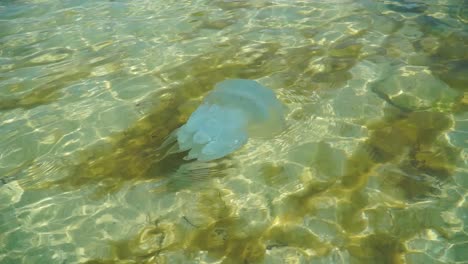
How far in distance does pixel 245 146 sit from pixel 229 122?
0.30m

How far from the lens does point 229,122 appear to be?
4.09 m

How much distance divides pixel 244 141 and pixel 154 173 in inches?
36.7

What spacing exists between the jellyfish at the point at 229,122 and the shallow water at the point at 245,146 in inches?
4.9

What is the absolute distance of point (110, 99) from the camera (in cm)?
504

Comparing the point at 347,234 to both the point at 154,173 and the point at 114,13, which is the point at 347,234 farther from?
the point at 114,13

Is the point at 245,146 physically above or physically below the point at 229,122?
below

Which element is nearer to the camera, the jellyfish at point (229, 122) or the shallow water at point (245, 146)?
the shallow water at point (245, 146)

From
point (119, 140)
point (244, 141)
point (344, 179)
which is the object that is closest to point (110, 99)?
point (119, 140)

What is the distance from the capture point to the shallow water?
3.28 meters

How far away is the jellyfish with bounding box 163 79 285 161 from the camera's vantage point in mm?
4000

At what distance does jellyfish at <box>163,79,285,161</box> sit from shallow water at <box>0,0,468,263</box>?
12cm

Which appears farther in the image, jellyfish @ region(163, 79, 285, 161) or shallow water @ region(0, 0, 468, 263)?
jellyfish @ region(163, 79, 285, 161)

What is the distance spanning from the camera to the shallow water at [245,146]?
3275mm

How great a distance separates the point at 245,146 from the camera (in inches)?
165
